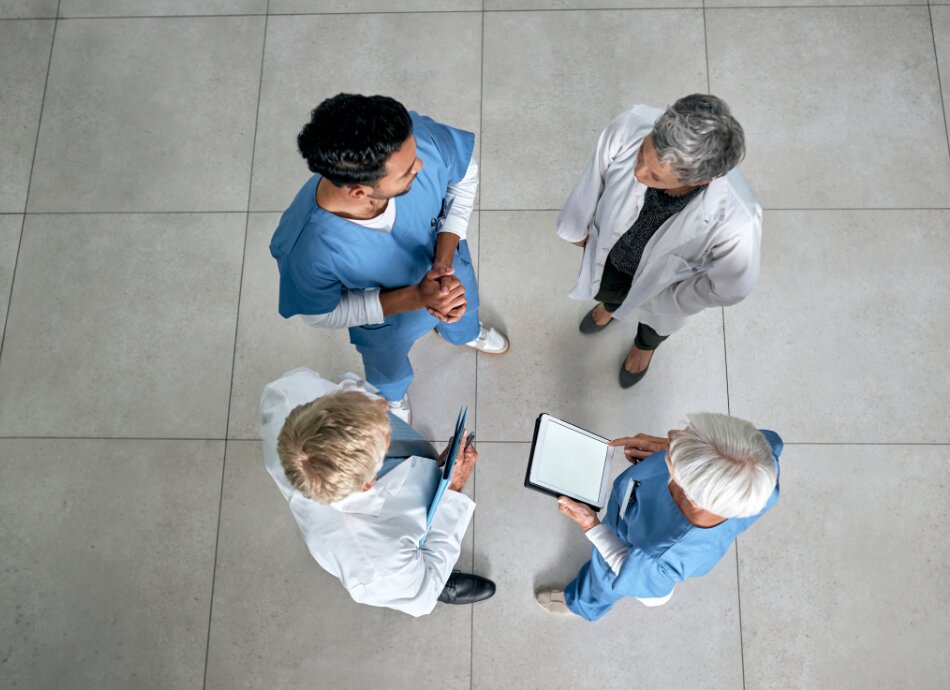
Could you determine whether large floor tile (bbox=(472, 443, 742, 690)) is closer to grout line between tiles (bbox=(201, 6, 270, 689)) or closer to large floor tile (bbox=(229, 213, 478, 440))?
large floor tile (bbox=(229, 213, 478, 440))

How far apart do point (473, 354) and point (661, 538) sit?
46.6 inches

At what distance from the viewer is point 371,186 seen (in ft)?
4.42

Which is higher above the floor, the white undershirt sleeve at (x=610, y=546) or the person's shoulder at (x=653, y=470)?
the person's shoulder at (x=653, y=470)

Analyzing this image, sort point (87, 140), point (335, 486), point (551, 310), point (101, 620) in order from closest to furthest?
1. point (335, 486)
2. point (101, 620)
3. point (551, 310)
4. point (87, 140)

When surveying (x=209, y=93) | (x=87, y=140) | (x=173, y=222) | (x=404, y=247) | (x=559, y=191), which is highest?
(x=209, y=93)

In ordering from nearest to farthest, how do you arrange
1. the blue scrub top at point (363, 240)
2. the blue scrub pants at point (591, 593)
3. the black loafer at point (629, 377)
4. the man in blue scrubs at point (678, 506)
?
the man in blue scrubs at point (678, 506) < the blue scrub top at point (363, 240) < the blue scrub pants at point (591, 593) < the black loafer at point (629, 377)

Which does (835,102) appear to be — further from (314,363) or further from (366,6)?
(314,363)

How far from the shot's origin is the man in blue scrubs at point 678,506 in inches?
53.9

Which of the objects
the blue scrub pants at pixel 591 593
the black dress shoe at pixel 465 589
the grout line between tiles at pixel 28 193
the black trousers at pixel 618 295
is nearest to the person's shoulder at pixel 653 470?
the blue scrub pants at pixel 591 593

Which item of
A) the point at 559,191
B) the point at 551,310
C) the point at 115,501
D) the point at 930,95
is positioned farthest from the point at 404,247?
the point at 930,95

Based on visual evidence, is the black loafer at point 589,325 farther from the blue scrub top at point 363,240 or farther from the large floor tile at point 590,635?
the blue scrub top at point 363,240

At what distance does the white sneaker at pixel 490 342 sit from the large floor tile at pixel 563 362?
51 mm

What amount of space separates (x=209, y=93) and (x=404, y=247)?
71.7 inches

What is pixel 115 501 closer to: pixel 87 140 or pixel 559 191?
pixel 87 140
